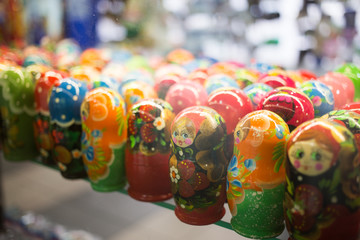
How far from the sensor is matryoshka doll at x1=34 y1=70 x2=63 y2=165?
1.60 m

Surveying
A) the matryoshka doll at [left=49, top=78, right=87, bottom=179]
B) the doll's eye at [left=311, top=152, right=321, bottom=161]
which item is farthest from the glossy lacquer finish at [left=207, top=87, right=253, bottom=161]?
the matryoshka doll at [left=49, top=78, right=87, bottom=179]

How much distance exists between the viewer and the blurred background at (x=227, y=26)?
3.75 meters

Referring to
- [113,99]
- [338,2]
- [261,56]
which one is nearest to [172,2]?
[261,56]

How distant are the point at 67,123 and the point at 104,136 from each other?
23 centimetres

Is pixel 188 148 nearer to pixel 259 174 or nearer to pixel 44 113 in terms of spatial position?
pixel 259 174

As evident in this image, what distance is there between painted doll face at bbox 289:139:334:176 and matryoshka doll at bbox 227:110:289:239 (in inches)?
4.2

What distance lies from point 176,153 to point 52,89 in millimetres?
709

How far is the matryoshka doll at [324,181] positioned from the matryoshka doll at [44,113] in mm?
1158

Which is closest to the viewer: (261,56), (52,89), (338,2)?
(52,89)

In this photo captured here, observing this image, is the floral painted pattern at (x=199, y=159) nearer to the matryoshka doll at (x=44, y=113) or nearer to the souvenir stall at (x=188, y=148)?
the souvenir stall at (x=188, y=148)

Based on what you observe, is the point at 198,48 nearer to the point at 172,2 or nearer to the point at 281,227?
the point at 172,2

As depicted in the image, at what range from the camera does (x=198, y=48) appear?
5359 millimetres

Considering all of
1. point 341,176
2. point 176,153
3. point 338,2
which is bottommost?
point 176,153

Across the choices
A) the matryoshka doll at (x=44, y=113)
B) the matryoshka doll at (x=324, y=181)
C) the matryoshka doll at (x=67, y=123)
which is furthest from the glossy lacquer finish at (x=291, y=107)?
the matryoshka doll at (x=44, y=113)
